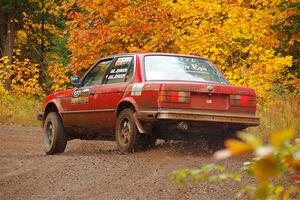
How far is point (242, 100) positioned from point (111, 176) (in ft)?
9.26

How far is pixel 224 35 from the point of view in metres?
14.9

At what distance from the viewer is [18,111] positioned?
21.6m

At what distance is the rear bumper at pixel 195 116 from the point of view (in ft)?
30.0

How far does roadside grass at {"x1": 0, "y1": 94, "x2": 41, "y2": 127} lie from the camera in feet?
66.9

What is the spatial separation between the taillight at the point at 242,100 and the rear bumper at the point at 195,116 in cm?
16

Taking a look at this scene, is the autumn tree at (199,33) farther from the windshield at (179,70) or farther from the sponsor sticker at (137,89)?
the sponsor sticker at (137,89)

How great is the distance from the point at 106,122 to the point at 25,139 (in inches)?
210

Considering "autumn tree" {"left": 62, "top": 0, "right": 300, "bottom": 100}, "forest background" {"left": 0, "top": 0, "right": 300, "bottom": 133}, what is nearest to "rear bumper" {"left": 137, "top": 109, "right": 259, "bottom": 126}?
"forest background" {"left": 0, "top": 0, "right": 300, "bottom": 133}

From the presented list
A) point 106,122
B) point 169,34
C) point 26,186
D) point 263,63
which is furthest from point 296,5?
point 26,186

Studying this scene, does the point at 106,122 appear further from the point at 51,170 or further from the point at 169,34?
the point at 169,34

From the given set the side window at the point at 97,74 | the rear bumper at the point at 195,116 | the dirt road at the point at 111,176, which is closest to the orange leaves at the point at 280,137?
the dirt road at the point at 111,176

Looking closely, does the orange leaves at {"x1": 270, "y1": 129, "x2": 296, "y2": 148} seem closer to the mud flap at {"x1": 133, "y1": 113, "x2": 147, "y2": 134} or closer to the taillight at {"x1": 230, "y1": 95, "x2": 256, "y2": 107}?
the mud flap at {"x1": 133, "y1": 113, "x2": 147, "y2": 134}

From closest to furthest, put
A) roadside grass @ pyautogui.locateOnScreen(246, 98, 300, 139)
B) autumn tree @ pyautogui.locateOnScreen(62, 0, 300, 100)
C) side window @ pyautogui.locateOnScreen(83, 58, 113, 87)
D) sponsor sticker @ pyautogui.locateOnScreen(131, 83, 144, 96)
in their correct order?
sponsor sticker @ pyautogui.locateOnScreen(131, 83, 144, 96) → side window @ pyautogui.locateOnScreen(83, 58, 113, 87) → roadside grass @ pyautogui.locateOnScreen(246, 98, 300, 139) → autumn tree @ pyautogui.locateOnScreen(62, 0, 300, 100)

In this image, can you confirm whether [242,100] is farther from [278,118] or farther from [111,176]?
[278,118]
